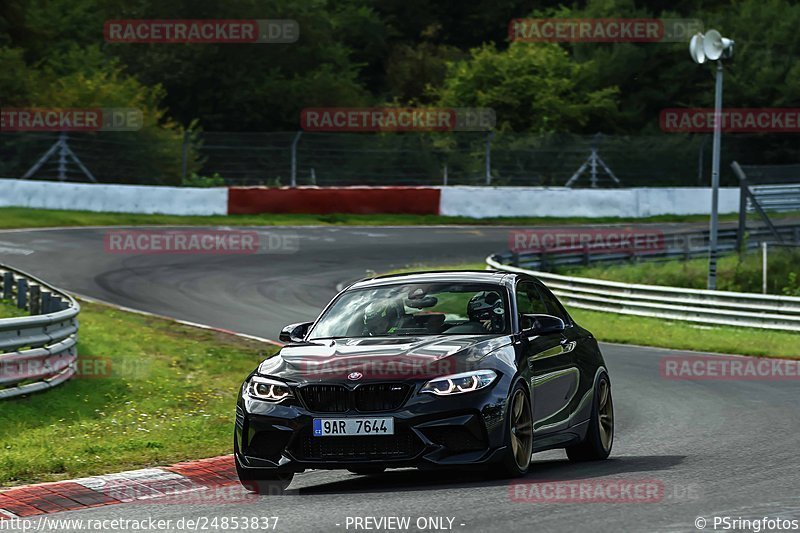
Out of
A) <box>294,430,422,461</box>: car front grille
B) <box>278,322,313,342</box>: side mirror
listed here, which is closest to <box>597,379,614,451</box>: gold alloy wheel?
<box>278,322,313,342</box>: side mirror

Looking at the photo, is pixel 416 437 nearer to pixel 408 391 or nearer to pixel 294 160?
pixel 408 391

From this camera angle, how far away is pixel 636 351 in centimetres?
2180

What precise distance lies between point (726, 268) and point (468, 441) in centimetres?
2475

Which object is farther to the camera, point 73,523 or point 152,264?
point 152,264

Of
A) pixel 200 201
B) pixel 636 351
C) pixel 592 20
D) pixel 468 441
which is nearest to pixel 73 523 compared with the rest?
pixel 468 441

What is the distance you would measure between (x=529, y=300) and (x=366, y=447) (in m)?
2.43

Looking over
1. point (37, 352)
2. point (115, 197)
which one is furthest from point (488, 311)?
point (115, 197)

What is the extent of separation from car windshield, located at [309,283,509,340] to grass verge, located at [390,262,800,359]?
12.2 m

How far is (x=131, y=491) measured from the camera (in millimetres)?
9422

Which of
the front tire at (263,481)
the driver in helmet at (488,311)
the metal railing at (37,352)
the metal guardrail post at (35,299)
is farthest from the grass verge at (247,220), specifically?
the front tire at (263,481)

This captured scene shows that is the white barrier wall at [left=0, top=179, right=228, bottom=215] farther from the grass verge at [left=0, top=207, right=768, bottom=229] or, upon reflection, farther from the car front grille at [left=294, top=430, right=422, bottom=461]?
the car front grille at [left=294, top=430, right=422, bottom=461]

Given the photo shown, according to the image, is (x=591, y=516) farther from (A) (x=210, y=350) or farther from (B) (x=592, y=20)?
(B) (x=592, y=20)

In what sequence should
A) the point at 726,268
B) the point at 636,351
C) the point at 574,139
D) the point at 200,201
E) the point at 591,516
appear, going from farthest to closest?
the point at 574,139
the point at 200,201
the point at 726,268
the point at 636,351
the point at 591,516

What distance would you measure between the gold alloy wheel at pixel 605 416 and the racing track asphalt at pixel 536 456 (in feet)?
0.50
